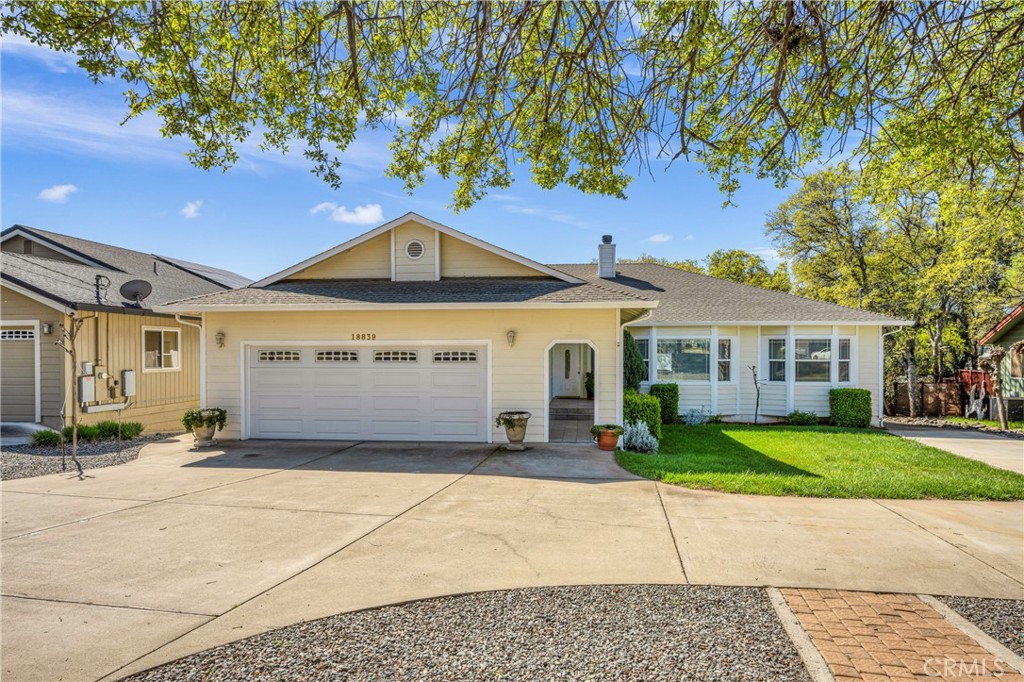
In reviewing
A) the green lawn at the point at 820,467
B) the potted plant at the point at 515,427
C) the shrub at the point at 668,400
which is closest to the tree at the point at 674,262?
the shrub at the point at 668,400

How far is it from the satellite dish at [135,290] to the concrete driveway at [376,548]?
6.62 m

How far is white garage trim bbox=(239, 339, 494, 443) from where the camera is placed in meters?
11.1

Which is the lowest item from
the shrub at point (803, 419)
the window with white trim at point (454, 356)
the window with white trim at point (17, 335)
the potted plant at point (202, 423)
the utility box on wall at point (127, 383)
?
the shrub at point (803, 419)

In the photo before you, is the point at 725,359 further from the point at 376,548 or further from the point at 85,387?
the point at 85,387

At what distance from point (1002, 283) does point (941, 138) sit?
1963 centimetres

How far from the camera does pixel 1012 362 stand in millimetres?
16891

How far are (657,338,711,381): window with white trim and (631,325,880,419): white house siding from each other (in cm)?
18

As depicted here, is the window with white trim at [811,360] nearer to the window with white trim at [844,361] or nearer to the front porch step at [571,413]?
the window with white trim at [844,361]

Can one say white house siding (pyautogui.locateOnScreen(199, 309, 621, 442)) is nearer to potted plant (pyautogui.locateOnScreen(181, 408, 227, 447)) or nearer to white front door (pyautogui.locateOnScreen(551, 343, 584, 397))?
potted plant (pyautogui.locateOnScreen(181, 408, 227, 447))

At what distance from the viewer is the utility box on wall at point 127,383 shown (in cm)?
1299

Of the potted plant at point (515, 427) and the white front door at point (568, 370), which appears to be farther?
the white front door at point (568, 370)

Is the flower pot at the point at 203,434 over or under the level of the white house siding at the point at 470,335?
under

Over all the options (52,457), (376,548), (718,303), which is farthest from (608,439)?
(52,457)

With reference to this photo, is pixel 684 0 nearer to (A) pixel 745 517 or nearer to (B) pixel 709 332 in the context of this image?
(A) pixel 745 517
